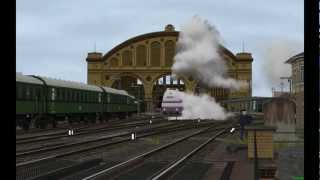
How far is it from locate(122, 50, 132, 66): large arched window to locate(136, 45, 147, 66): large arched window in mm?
2459

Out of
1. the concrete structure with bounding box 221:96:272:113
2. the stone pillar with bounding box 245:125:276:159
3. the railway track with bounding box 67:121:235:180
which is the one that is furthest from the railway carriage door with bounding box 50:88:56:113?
the stone pillar with bounding box 245:125:276:159

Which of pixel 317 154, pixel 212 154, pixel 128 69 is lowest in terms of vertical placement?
pixel 212 154

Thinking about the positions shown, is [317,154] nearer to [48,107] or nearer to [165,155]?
[165,155]

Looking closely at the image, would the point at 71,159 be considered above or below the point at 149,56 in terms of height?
below

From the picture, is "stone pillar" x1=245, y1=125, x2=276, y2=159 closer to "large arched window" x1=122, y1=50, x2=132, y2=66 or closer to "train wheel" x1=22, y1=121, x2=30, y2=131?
"train wheel" x1=22, y1=121, x2=30, y2=131

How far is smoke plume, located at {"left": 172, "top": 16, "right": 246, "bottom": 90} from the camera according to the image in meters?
58.7

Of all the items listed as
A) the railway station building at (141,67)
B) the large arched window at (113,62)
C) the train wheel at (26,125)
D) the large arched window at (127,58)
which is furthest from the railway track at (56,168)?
the large arched window at (113,62)

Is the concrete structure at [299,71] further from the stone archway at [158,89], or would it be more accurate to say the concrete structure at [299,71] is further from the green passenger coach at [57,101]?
the stone archway at [158,89]

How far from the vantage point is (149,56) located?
144000 millimetres

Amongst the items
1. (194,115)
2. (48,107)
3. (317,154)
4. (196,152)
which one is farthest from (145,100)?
(317,154)

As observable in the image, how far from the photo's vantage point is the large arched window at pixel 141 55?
463 ft

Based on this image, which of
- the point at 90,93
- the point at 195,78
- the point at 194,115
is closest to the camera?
the point at 90,93

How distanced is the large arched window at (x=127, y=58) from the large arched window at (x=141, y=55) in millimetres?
2459

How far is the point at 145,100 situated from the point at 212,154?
116 m
